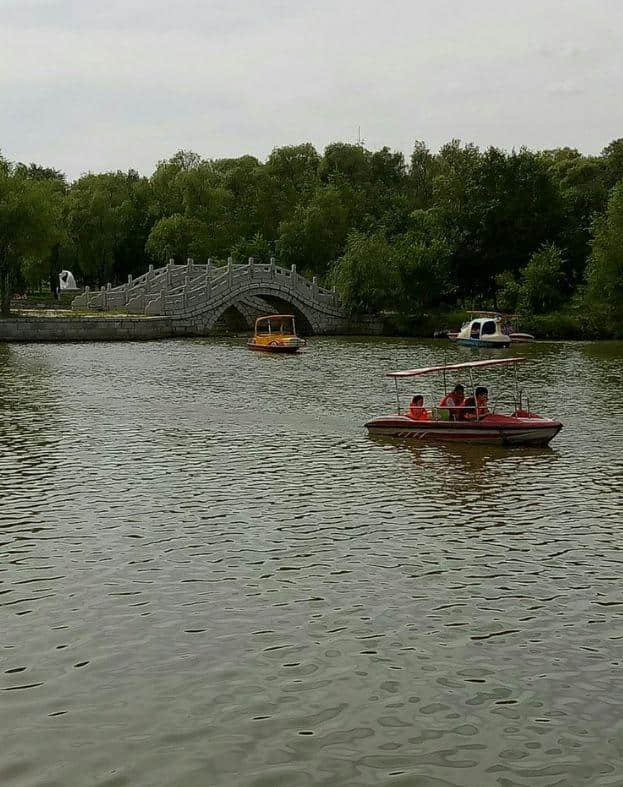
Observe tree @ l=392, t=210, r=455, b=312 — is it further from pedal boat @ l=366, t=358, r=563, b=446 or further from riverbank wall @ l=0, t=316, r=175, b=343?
pedal boat @ l=366, t=358, r=563, b=446

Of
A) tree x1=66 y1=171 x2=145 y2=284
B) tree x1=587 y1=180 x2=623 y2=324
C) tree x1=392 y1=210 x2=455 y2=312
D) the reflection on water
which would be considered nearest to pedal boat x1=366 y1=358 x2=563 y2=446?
the reflection on water

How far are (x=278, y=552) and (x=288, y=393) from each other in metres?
20.8

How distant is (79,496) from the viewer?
18.3m

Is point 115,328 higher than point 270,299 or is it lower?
lower

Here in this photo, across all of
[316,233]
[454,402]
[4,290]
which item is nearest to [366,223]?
[316,233]

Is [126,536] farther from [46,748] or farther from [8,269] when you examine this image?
[8,269]

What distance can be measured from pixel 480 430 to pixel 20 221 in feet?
140

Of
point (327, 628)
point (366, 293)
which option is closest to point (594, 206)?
point (366, 293)

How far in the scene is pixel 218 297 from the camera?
66.8 meters

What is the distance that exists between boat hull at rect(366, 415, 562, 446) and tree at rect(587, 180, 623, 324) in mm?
40268

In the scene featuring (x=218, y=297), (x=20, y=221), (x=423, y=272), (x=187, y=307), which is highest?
(x=20, y=221)

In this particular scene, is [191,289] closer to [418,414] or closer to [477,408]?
[418,414]

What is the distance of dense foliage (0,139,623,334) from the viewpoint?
64.0 metres

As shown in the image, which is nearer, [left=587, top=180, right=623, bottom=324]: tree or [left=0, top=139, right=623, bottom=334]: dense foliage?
[left=587, top=180, right=623, bottom=324]: tree
